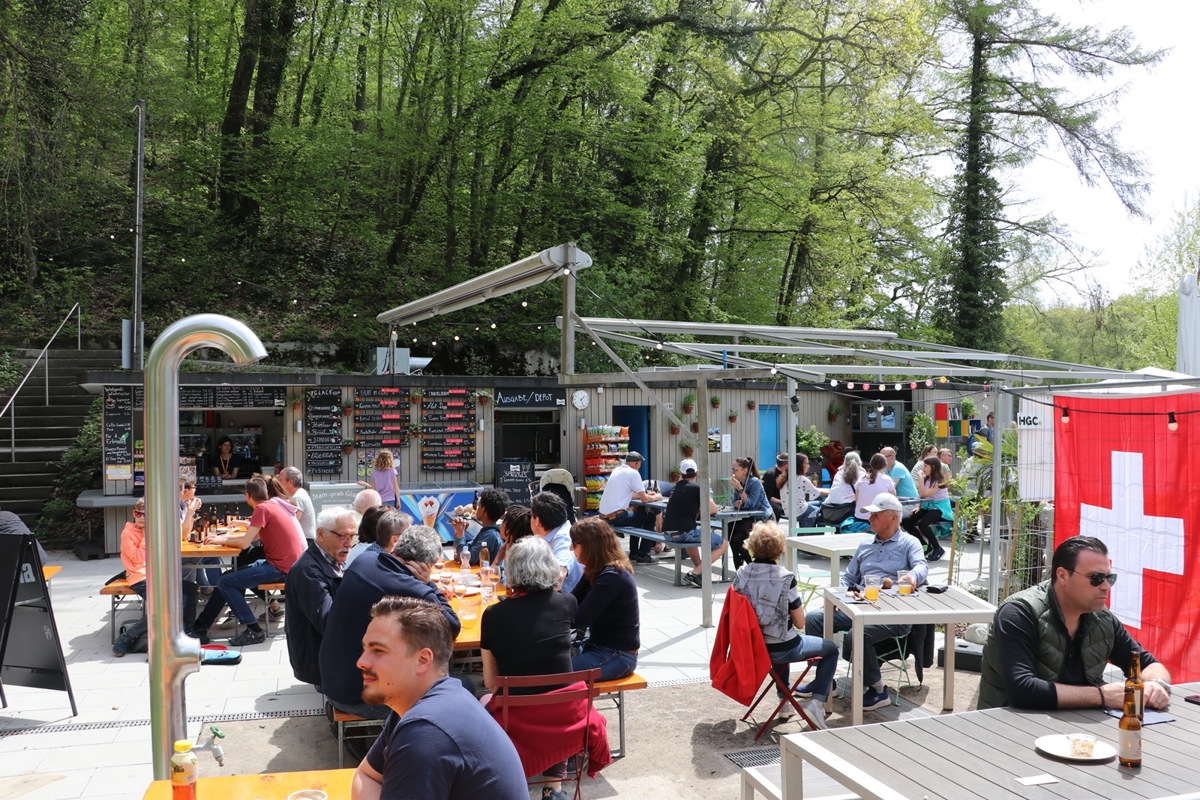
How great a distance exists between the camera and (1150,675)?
4.00 m

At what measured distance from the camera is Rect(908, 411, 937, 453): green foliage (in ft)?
60.5

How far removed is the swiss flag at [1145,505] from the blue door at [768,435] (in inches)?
445

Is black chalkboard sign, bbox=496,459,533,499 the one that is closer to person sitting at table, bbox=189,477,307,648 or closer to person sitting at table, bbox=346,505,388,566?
person sitting at table, bbox=189,477,307,648

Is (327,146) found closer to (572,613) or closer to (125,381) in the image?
(125,381)

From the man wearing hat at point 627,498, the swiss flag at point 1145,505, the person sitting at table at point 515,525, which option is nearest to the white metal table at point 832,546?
the swiss flag at point 1145,505

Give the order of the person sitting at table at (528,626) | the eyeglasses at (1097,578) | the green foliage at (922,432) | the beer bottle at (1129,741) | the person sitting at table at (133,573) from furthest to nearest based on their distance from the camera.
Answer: the green foliage at (922,432) → the person sitting at table at (133,573) → the person sitting at table at (528,626) → the eyeglasses at (1097,578) → the beer bottle at (1129,741)

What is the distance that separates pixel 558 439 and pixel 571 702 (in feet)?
38.0

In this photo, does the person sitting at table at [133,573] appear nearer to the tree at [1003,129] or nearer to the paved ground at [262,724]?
the paved ground at [262,724]

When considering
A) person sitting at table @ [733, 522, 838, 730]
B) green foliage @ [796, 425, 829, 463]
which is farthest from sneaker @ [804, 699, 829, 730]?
green foliage @ [796, 425, 829, 463]

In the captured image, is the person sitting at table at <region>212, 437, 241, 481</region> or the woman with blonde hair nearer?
the woman with blonde hair

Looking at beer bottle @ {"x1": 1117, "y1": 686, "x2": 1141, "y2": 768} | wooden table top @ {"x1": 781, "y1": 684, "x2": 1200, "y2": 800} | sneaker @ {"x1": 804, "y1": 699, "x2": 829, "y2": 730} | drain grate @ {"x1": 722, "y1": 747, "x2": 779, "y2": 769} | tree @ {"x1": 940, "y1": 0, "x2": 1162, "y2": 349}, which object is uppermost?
tree @ {"x1": 940, "y1": 0, "x2": 1162, "y2": 349}

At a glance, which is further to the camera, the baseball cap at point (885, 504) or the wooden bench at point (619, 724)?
the baseball cap at point (885, 504)

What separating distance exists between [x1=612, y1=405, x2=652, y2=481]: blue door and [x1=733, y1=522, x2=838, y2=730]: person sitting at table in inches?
417

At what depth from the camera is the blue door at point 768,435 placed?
1786cm
